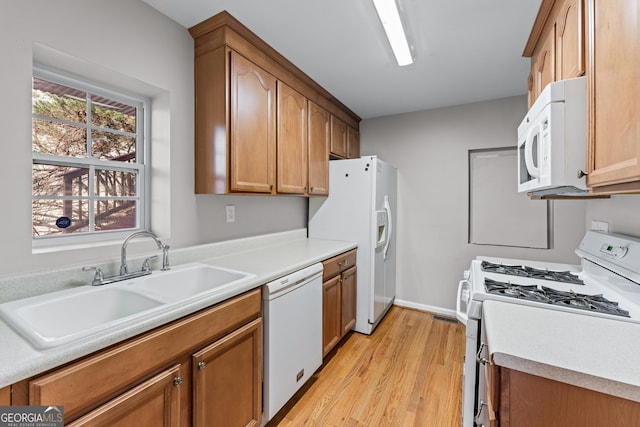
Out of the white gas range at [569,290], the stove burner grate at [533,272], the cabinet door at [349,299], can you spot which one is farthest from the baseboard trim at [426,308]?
the white gas range at [569,290]

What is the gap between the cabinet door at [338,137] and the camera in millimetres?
2914

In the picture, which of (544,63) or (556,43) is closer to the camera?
(556,43)

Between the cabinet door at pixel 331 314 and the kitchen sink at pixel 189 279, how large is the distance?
782 millimetres

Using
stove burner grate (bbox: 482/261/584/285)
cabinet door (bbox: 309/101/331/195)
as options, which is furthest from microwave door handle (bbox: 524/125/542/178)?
cabinet door (bbox: 309/101/331/195)

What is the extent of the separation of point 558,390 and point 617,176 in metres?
0.67

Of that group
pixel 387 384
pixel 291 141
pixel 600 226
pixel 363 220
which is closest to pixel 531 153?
pixel 600 226

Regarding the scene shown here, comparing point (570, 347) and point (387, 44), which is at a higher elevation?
point (387, 44)

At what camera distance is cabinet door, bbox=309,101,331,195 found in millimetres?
2531

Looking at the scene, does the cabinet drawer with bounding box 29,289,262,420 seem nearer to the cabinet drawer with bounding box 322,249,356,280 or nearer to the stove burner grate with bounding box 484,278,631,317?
the cabinet drawer with bounding box 322,249,356,280

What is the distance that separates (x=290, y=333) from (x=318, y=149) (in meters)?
1.65

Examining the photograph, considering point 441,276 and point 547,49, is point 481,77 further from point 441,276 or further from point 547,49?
point 441,276

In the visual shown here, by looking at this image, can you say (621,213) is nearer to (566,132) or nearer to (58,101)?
(566,132)

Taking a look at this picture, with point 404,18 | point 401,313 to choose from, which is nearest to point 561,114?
point 404,18

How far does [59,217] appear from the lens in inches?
54.7
